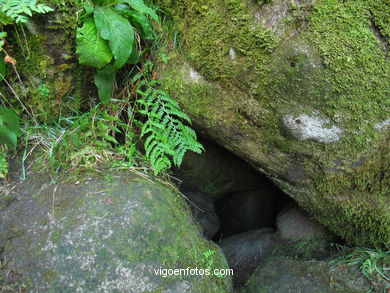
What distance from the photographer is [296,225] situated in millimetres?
3117

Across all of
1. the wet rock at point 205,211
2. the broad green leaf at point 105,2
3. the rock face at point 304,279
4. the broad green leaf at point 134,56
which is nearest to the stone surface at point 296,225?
the rock face at point 304,279

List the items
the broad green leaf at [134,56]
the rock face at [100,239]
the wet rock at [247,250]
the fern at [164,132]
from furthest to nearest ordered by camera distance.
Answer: the wet rock at [247,250] < the broad green leaf at [134,56] < the fern at [164,132] < the rock face at [100,239]

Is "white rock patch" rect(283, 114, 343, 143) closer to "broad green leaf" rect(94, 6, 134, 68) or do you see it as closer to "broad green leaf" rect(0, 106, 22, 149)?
"broad green leaf" rect(94, 6, 134, 68)

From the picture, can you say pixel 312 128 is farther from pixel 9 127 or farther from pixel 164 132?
pixel 9 127

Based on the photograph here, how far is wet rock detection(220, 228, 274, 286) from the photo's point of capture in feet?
10.2

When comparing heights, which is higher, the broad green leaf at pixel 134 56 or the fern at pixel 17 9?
the fern at pixel 17 9

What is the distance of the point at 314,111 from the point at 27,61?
206cm

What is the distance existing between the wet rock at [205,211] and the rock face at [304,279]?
0.88m

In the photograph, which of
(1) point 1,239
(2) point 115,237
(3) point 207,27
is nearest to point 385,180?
(3) point 207,27

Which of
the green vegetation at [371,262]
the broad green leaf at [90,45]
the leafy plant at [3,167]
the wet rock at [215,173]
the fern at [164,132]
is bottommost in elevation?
the wet rock at [215,173]

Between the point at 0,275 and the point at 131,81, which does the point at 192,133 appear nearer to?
the point at 131,81

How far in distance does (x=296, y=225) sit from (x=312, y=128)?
124 cm

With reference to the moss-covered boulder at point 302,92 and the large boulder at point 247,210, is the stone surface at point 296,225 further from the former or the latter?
the large boulder at point 247,210

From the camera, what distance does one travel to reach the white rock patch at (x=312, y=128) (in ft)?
7.38
